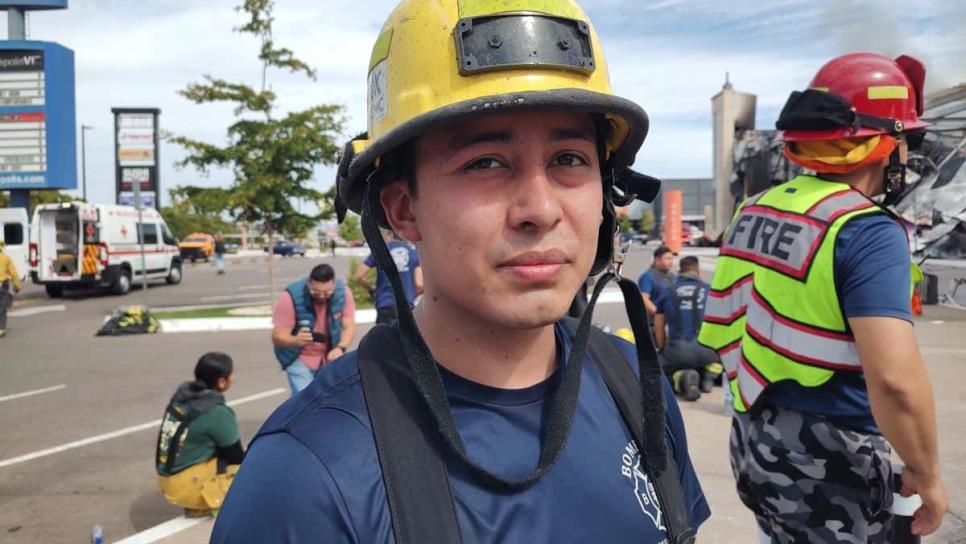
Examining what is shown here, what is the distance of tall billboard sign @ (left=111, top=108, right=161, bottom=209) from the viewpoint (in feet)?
95.3

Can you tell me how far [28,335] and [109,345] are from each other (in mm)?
2582

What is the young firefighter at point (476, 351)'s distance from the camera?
122cm

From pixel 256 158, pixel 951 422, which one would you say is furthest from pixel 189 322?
pixel 951 422

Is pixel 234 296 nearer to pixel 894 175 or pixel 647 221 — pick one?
pixel 894 175

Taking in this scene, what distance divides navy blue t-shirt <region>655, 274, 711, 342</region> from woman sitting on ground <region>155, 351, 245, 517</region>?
4.80 metres

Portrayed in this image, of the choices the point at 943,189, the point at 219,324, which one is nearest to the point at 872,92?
the point at 219,324

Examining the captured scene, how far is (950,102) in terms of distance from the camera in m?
23.8

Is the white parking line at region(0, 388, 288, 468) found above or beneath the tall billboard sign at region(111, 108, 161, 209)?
beneath

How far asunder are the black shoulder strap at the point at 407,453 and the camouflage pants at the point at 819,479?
5.23ft

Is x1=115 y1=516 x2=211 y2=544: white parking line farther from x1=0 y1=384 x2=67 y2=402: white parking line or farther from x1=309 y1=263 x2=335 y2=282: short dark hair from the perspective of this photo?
x1=0 y1=384 x2=67 y2=402: white parking line

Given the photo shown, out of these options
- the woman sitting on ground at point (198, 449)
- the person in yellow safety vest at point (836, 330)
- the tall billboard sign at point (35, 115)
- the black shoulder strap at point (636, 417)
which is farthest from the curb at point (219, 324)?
the black shoulder strap at point (636, 417)

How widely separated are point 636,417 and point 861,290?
105 cm

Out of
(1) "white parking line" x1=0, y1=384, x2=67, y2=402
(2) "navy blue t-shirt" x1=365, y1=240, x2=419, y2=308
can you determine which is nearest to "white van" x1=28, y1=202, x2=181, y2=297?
(1) "white parking line" x1=0, y1=384, x2=67, y2=402

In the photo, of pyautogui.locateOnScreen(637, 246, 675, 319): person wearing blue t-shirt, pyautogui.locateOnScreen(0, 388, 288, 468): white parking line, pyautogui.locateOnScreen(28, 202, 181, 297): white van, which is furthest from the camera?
pyautogui.locateOnScreen(28, 202, 181, 297): white van
